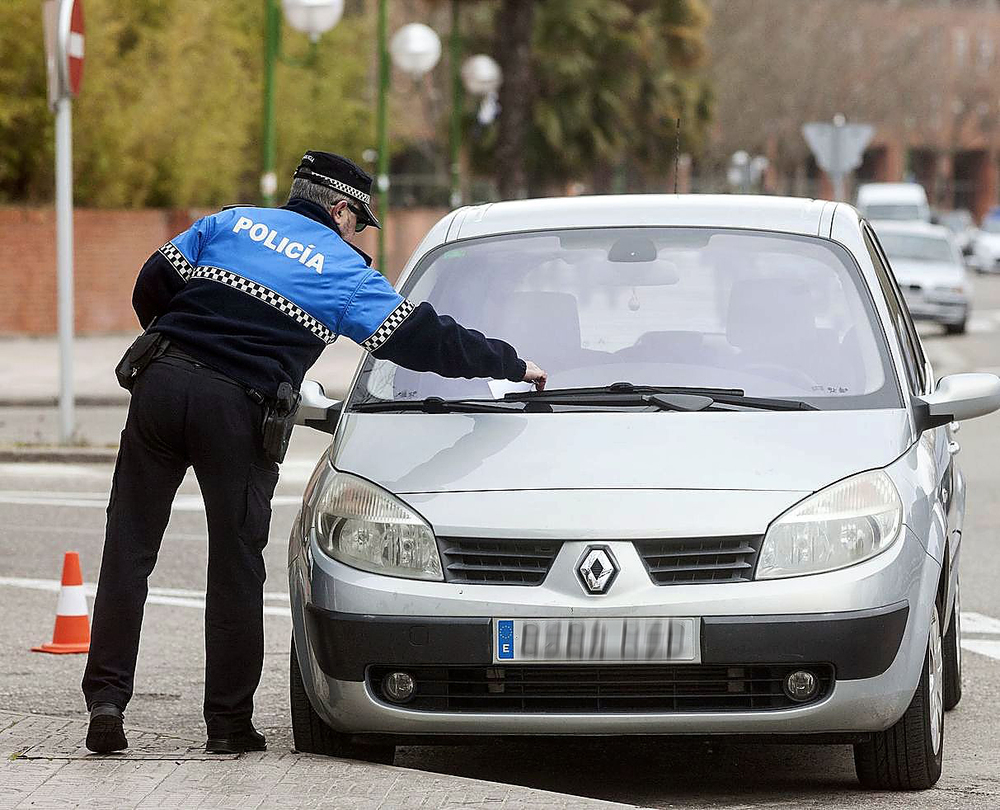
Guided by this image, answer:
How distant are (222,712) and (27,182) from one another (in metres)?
20.5

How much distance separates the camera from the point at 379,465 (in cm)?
529

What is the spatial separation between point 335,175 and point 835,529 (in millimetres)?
1648

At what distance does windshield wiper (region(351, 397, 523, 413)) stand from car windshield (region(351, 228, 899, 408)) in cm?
7

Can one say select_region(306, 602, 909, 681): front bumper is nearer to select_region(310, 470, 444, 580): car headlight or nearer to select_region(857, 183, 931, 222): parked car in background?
select_region(310, 470, 444, 580): car headlight

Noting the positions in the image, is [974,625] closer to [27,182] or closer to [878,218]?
[27,182]

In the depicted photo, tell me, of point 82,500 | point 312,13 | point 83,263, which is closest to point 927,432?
point 82,500

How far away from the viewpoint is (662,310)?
19.9ft

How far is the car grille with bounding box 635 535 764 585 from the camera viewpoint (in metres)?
4.93

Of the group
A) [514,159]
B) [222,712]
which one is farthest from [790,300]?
[514,159]

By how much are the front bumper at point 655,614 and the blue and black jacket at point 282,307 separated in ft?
2.03

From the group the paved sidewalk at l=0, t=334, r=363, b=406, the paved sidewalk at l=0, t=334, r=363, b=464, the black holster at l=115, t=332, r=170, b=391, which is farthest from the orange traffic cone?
the paved sidewalk at l=0, t=334, r=363, b=406

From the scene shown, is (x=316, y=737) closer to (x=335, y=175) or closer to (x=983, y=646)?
(x=335, y=175)

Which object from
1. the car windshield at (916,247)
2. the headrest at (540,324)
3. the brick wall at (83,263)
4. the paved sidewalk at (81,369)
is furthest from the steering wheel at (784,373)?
the car windshield at (916,247)

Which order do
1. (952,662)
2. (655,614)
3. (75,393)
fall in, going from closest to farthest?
(655,614) → (952,662) → (75,393)
